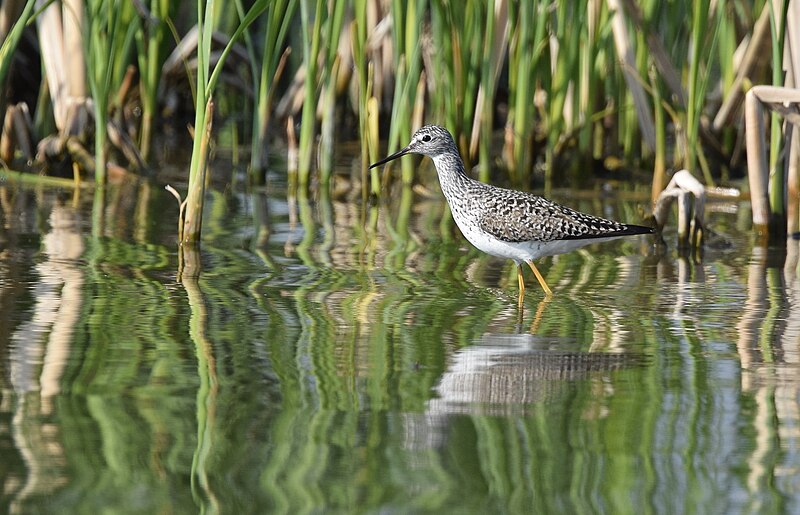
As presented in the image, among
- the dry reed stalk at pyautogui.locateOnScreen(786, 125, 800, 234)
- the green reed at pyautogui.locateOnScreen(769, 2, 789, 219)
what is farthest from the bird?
the dry reed stalk at pyautogui.locateOnScreen(786, 125, 800, 234)

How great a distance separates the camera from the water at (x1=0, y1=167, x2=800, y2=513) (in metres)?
3.49

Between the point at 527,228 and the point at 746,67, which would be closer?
the point at 527,228

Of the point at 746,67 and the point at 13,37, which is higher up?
the point at 746,67

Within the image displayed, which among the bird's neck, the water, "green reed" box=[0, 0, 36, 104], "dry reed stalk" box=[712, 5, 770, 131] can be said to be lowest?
the water

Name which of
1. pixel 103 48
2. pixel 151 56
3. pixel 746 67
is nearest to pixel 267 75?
pixel 103 48

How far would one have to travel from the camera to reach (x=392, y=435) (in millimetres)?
3926

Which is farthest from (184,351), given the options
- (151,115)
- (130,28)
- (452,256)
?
(151,115)

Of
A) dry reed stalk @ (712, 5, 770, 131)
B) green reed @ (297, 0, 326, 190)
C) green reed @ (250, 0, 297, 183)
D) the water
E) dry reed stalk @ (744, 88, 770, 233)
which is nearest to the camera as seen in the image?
the water

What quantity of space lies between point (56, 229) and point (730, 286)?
13.0ft

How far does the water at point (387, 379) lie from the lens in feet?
11.5

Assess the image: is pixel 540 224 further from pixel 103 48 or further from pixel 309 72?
pixel 103 48

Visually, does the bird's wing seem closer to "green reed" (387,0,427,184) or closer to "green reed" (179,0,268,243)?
"green reed" (179,0,268,243)

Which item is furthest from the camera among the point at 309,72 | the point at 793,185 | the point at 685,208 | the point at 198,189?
the point at 309,72

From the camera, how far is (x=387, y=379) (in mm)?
4621
